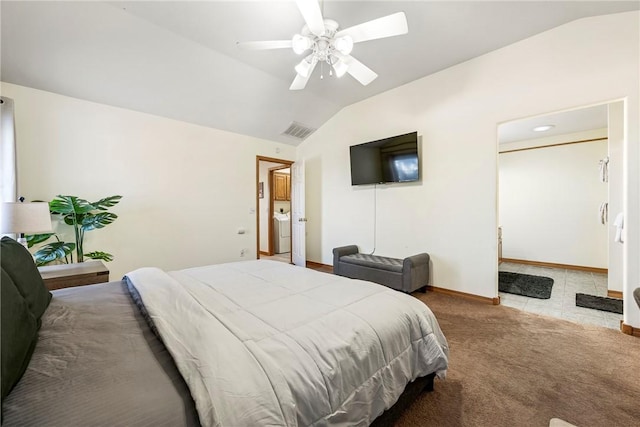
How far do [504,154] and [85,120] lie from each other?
7.19 m

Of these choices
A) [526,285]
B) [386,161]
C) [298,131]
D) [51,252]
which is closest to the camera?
[51,252]

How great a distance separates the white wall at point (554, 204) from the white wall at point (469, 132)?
9.44ft

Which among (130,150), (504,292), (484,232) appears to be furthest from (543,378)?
(130,150)

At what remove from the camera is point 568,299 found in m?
3.37

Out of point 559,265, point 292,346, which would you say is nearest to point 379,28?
point 292,346

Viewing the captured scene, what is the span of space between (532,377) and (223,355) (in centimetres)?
218

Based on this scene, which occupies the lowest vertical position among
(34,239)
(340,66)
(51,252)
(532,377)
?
(532,377)

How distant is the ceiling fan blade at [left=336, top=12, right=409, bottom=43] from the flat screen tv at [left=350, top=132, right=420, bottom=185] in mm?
1937

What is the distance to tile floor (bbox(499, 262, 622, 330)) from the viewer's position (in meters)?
2.81

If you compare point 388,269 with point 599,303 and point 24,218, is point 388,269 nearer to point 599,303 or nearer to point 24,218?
point 599,303

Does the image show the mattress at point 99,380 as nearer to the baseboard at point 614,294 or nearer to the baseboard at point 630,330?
the baseboard at point 630,330

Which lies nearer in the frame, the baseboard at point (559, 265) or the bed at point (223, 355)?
the bed at point (223, 355)

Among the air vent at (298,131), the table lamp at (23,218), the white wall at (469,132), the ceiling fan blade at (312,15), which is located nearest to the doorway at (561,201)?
the white wall at (469,132)

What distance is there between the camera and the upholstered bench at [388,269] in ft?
11.1
